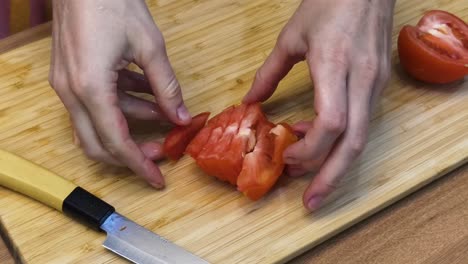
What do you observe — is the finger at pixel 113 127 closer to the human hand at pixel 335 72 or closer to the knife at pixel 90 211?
the knife at pixel 90 211

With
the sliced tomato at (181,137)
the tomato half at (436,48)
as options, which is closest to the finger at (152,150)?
the sliced tomato at (181,137)

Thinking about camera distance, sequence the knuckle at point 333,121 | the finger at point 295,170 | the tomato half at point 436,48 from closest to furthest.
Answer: the knuckle at point 333,121 → the finger at point 295,170 → the tomato half at point 436,48

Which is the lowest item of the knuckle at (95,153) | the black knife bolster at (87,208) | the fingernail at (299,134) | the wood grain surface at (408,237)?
the wood grain surface at (408,237)

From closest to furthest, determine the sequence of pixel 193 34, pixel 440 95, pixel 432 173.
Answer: pixel 432 173 → pixel 440 95 → pixel 193 34

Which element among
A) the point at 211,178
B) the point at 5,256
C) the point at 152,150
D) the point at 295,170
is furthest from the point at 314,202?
the point at 5,256

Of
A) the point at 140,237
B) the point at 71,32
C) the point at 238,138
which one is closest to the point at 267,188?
the point at 238,138

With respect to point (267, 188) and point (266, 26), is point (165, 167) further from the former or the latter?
point (266, 26)

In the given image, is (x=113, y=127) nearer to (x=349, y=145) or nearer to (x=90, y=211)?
(x=90, y=211)
